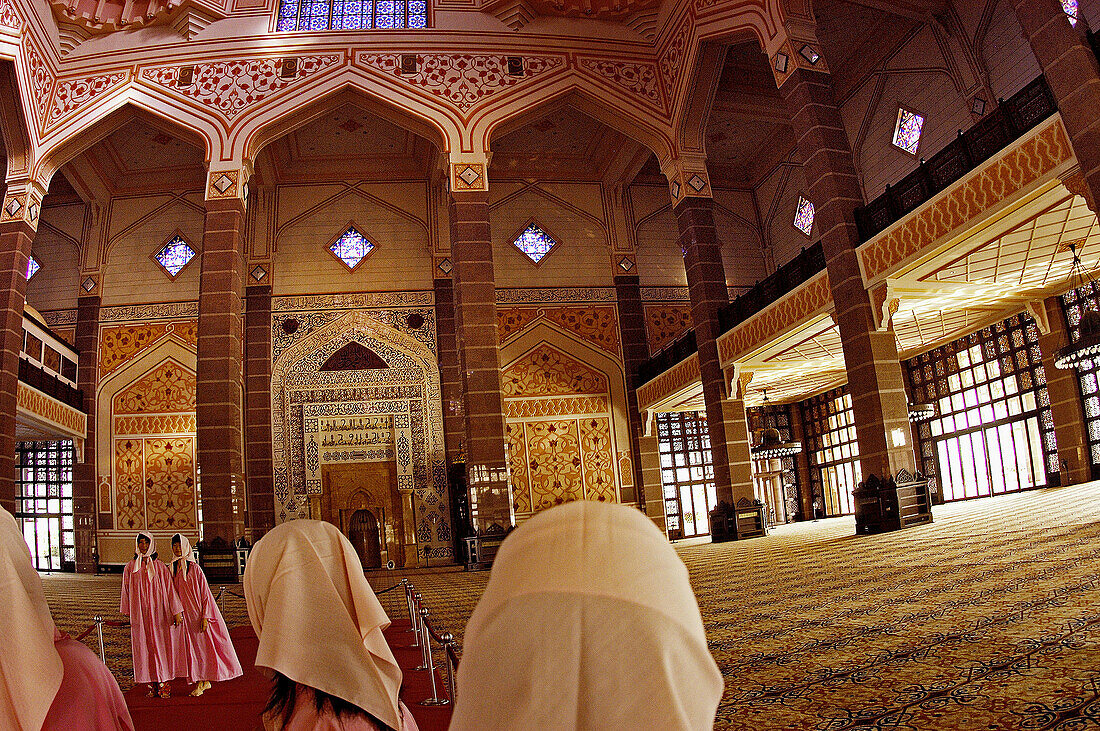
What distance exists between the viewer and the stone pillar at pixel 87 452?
1388cm

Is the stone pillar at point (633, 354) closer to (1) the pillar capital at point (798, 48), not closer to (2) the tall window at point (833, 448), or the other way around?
(2) the tall window at point (833, 448)

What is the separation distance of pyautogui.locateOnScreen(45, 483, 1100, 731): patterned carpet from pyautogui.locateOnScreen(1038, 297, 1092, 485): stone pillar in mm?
5034

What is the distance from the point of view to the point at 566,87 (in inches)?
469

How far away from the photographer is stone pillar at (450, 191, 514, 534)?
10.4 m

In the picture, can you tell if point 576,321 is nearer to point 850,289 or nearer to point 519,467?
point 519,467

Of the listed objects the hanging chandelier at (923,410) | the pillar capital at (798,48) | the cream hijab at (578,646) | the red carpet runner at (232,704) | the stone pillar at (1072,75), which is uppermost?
the pillar capital at (798,48)

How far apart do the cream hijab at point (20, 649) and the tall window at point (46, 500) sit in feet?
49.6

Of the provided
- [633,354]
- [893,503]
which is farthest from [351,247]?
[893,503]

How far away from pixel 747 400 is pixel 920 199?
9010 millimetres

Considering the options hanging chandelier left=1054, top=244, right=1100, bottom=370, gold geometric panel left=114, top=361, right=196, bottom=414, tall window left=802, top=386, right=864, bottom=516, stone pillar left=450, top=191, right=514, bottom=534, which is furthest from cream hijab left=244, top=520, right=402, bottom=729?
tall window left=802, top=386, right=864, bottom=516

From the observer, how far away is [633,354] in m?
15.0

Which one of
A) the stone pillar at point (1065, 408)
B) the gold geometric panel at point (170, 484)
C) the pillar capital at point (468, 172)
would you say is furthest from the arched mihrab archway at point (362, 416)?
the stone pillar at point (1065, 408)

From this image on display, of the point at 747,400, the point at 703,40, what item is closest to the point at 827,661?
the point at 703,40

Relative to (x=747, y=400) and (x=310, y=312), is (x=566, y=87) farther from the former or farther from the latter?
(x=747, y=400)
